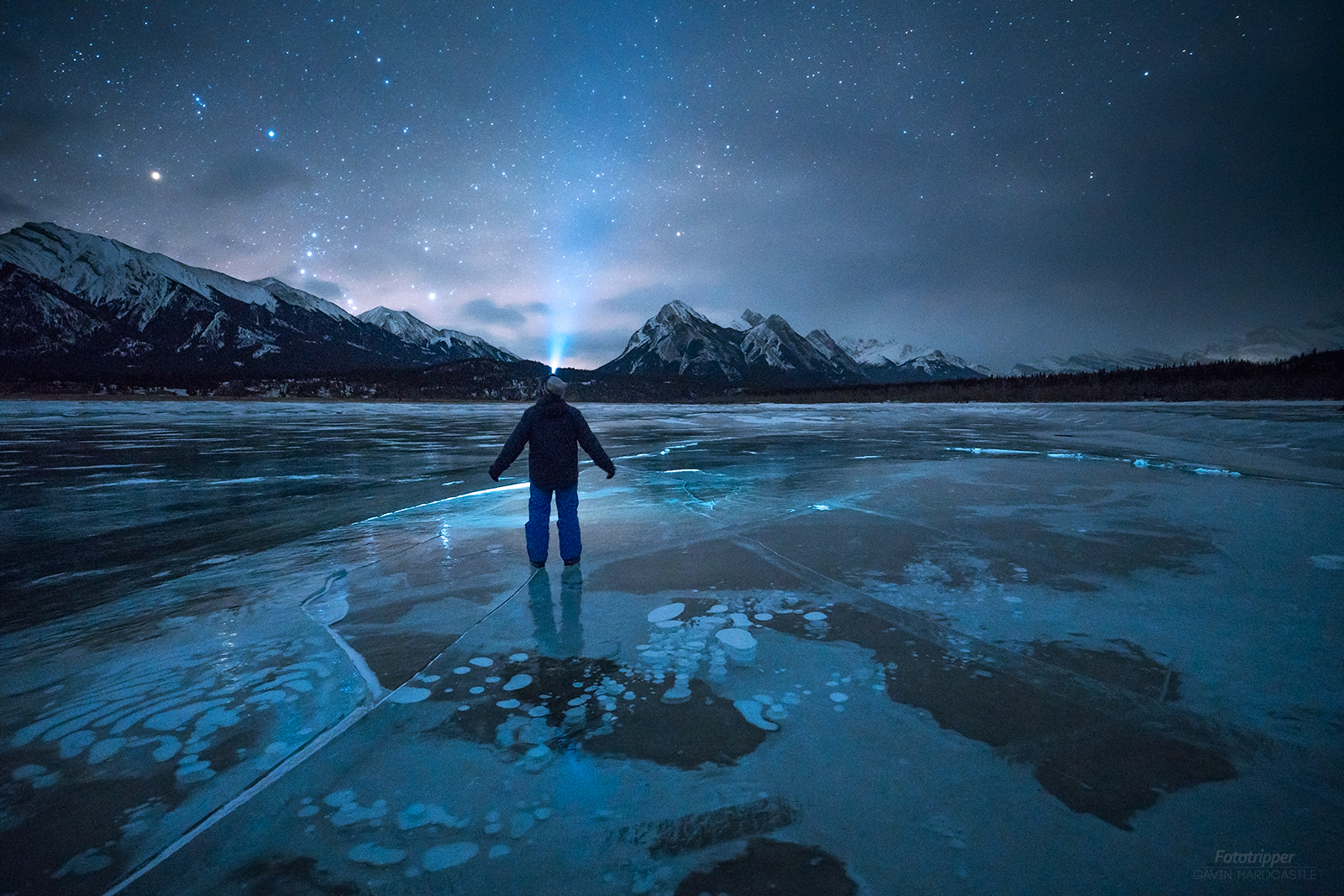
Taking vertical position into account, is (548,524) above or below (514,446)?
below

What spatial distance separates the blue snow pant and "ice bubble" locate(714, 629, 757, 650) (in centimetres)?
187

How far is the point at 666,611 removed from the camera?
3738 mm

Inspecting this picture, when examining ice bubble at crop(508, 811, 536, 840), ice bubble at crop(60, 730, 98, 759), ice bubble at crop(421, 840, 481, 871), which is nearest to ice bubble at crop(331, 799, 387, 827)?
ice bubble at crop(421, 840, 481, 871)

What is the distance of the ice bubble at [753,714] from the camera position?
2.43 m

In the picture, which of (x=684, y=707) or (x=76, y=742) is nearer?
(x=76, y=742)

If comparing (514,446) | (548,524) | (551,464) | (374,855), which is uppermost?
(514,446)

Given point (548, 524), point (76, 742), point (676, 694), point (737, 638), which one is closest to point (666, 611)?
point (737, 638)

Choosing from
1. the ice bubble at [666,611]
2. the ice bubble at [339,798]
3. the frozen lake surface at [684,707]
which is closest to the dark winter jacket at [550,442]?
the frozen lake surface at [684,707]

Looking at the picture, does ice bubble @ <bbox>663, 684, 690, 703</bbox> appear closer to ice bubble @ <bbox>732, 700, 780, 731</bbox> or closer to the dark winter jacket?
ice bubble @ <bbox>732, 700, 780, 731</bbox>

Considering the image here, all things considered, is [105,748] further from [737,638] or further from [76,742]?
[737,638]

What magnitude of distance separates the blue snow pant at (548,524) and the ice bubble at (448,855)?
3.01 metres

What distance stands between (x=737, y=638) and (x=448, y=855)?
191 cm

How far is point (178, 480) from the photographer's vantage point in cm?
952

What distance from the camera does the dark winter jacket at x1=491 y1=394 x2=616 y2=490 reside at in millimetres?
4844
